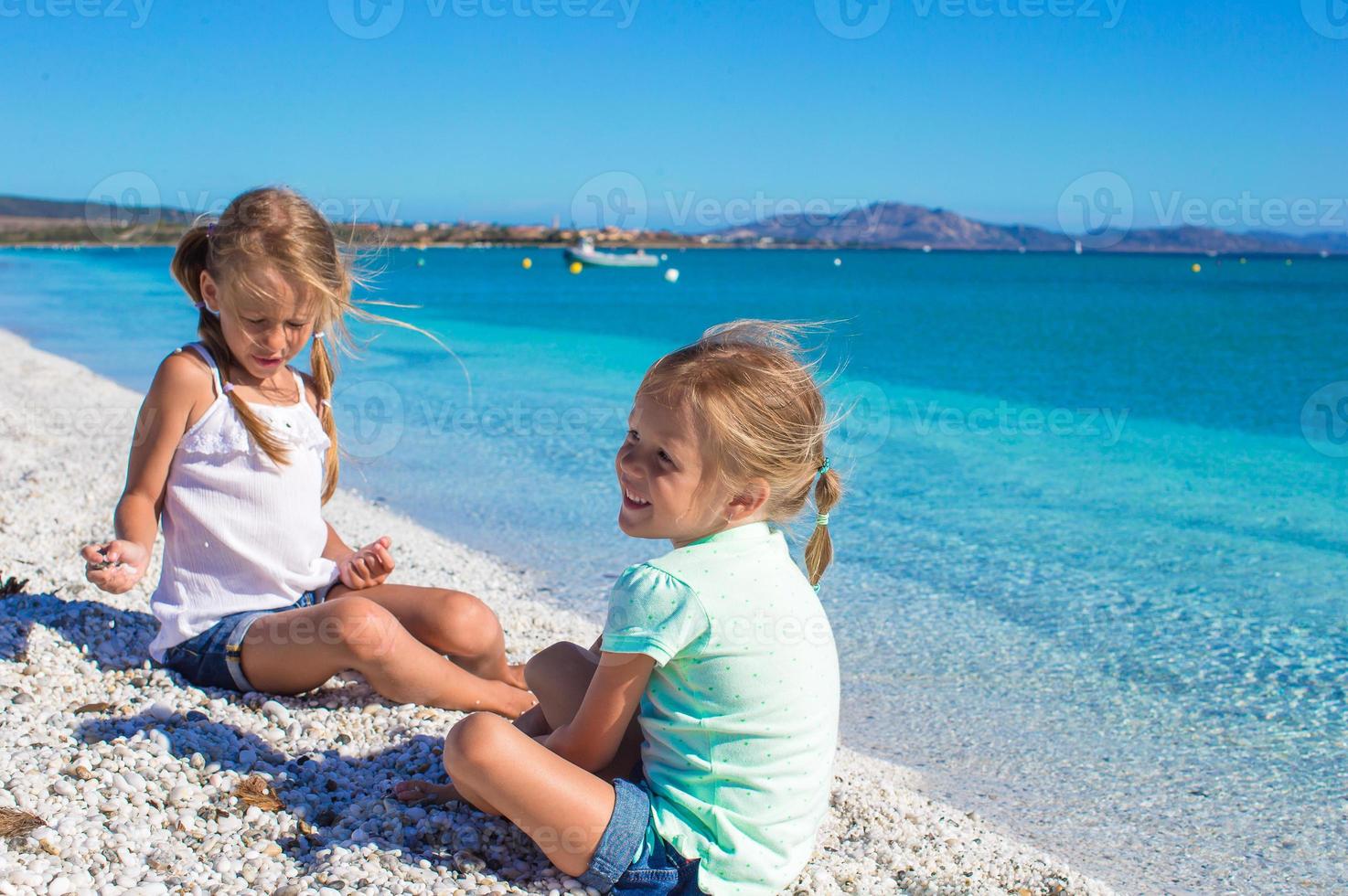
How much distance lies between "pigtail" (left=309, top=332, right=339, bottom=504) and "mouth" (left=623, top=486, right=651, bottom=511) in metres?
1.73

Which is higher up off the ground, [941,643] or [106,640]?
[106,640]

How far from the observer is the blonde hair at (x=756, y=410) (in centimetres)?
248

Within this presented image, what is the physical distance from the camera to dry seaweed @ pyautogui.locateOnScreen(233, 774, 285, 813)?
2.77 m

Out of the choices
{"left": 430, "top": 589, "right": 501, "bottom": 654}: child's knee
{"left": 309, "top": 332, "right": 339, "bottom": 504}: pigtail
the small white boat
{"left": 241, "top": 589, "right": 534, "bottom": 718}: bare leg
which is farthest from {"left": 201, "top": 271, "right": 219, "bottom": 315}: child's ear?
the small white boat

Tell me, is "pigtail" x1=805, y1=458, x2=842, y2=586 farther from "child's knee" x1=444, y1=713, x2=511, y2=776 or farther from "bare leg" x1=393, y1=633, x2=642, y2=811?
"child's knee" x1=444, y1=713, x2=511, y2=776

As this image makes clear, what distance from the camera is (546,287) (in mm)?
50875

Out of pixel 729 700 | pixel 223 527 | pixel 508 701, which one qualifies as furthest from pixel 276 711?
pixel 729 700

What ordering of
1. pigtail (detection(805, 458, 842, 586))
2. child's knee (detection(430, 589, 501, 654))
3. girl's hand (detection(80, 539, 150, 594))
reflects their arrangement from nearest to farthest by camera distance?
pigtail (detection(805, 458, 842, 586))
girl's hand (detection(80, 539, 150, 594))
child's knee (detection(430, 589, 501, 654))

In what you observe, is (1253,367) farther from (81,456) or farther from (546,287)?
(546,287)

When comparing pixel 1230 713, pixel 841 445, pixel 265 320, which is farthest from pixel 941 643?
pixel 841 445

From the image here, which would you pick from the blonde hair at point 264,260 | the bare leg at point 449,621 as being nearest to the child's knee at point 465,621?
the bare leg at point 449,621

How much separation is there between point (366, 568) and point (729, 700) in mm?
1721

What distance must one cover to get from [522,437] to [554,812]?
928 centimetres

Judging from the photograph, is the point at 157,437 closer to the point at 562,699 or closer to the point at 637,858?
the point at 562,699
